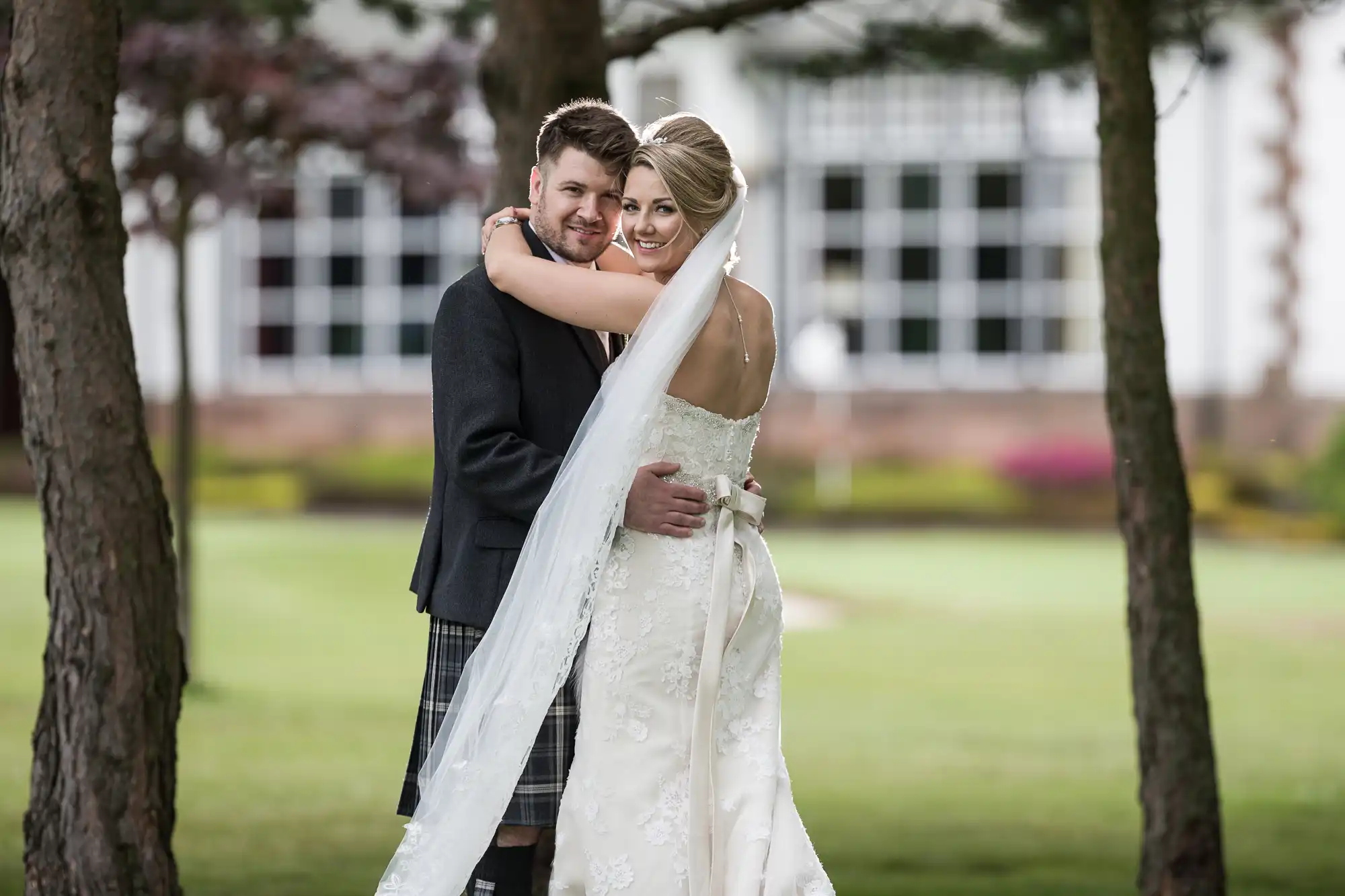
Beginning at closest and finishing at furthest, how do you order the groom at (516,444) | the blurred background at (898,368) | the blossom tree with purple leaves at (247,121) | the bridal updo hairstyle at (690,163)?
the bridal updo hairstyle at (690,163), the groom at (516,444), the blossom tree with purple leaves at (247,121), the blurred background at (898,368)

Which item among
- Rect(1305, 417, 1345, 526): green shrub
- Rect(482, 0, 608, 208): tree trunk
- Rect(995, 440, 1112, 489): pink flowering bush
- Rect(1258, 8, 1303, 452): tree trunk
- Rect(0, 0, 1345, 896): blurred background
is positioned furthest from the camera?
Rect(1258, 8, 1303, 452): tree trunk

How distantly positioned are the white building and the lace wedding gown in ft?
67.8

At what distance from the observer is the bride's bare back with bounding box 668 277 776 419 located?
11.9ft

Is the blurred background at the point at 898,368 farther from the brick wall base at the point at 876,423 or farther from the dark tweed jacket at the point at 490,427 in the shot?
the dark tweed jacket at the point at 490,427

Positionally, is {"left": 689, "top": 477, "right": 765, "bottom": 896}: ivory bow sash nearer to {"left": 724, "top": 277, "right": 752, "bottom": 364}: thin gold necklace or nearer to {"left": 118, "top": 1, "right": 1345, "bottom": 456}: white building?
{"left": 724, "top": 277, "right": 752, "bottom": 364}: thin gold necklace

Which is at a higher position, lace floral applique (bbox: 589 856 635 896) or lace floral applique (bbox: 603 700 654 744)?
lace floral applique (bbox: 603 700 654 744)

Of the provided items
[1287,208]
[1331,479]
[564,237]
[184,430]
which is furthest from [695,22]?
[1287,208]

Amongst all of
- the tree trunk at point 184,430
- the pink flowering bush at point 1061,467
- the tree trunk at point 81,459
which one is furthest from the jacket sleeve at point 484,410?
the pink flowering bush at point 1061,467

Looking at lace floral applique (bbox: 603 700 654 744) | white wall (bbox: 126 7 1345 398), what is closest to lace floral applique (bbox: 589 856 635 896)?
lace floral applique (bbox: 603 700 654 744)

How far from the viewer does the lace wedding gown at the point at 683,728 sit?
3609 millimetres

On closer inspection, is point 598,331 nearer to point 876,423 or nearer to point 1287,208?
point 876,423

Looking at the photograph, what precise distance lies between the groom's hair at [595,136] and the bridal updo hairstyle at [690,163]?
0.13 ft


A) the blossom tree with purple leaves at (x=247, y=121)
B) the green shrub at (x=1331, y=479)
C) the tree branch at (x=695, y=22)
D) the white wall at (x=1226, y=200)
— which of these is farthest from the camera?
the white wall at (x=1226, y=200)

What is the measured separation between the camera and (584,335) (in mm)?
3844
